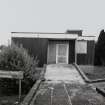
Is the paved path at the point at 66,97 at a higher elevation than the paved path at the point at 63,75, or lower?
lower

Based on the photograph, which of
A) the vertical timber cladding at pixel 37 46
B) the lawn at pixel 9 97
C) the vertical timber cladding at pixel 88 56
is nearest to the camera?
the lawn at pixel 9 97

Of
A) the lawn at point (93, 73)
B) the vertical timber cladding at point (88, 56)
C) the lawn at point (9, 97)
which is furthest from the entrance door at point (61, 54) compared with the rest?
the lawn at point (9, 97)

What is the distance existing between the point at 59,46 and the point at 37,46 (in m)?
2.30

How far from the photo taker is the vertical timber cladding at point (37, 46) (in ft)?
70.4

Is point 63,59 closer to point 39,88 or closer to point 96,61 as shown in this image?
point 96,61

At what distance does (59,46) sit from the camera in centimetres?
2239

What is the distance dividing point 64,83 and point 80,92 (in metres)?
2.58

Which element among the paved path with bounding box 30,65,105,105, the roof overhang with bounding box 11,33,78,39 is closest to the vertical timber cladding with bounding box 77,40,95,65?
the roof overhang with bounding box 11,33,78,39

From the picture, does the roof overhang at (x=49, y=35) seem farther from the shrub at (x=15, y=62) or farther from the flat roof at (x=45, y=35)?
the shrub at (x=15, y=62)

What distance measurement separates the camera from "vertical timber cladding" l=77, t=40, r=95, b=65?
73.7 ft

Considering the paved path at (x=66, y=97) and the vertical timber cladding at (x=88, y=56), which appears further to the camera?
the vertical timber cladding at (x=88, y=56)

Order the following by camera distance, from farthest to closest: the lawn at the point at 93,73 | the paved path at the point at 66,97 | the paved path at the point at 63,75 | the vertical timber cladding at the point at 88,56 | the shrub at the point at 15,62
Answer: the vertical timber cladding at the point at 88,56, the lawn at the point at 93,73, the paved path at the point at 63,75, the shrub at the point at 15,62, the paved path at the point at 66,97

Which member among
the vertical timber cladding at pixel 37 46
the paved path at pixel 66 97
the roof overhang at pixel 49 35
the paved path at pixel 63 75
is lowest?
the paved path at pixel 66 97

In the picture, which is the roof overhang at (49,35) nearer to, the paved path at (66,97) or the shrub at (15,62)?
the shrub at (15,62)
